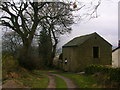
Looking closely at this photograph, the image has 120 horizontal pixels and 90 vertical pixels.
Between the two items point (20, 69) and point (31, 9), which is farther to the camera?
point (31, 9)

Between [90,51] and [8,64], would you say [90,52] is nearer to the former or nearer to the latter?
[90,51]

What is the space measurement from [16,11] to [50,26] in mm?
12716

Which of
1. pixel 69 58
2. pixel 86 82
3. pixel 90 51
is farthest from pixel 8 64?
pixel 69 58

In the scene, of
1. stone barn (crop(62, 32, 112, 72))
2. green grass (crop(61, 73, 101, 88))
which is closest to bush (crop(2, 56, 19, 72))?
green grass (crop(61, 73, 101, 88))

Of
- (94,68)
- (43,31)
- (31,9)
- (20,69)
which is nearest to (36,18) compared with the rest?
(31,9)

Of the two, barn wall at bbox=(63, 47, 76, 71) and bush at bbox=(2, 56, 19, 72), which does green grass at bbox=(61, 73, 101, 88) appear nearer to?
bush at bbox=(2, 56, 19, 72)

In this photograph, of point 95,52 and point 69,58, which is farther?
point 69,58

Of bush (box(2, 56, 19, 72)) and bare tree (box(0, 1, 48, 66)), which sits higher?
bare tree (box(0, 1, 48, 66))

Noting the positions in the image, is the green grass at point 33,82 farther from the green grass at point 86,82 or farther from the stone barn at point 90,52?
the stone barn at point 90,52

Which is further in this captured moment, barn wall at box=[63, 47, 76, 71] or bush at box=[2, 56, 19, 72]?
barn wall at box=[63, 47, 76, 71]

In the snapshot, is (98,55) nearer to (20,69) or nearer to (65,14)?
(65,14)

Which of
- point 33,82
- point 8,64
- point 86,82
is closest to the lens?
point 33,82

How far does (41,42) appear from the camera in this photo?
38.6 metres

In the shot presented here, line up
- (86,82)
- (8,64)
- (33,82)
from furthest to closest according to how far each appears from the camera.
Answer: (8,64) → (86,82) → (33,82)
